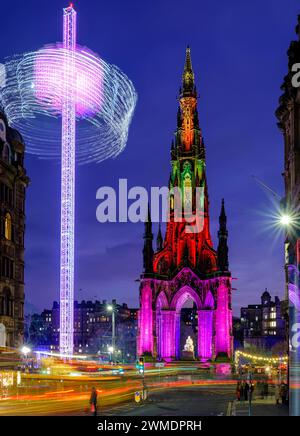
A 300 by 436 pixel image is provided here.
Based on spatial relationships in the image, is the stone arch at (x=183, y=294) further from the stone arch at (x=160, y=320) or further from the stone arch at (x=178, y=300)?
the stone arch at (x=160, y=320)

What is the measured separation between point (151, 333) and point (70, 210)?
60.0 metres

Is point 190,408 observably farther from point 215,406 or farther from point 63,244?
point 63,244

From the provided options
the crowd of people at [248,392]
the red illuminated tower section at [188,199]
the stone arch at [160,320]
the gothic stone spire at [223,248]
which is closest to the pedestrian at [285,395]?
the crowd of people at [248,392]

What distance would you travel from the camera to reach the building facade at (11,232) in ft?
185

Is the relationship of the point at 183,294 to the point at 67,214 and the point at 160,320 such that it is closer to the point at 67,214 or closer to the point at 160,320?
the point at 160,320

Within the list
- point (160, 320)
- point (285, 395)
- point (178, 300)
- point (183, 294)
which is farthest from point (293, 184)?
point (160, 320)

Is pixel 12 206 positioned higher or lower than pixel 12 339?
higher

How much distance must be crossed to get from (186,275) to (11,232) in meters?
73.5

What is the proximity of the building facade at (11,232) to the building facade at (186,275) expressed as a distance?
66.5 meters

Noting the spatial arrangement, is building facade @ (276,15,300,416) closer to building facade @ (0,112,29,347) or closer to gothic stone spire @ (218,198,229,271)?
building facade @ (0,112,29,347)

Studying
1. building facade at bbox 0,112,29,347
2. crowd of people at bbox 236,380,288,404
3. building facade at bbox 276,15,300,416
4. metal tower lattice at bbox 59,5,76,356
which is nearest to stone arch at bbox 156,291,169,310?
metal tower lattice at bbox 59,5,76,356

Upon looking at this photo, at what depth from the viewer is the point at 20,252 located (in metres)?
61.1
